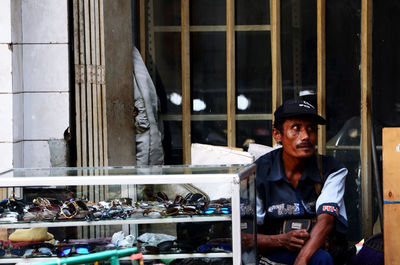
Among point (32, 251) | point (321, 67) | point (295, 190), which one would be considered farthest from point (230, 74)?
point (32, 251)

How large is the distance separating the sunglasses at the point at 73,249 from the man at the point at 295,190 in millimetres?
1094

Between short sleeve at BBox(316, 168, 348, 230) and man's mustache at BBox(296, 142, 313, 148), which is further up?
man's mustache at BBox(296, 142, 313, 148)

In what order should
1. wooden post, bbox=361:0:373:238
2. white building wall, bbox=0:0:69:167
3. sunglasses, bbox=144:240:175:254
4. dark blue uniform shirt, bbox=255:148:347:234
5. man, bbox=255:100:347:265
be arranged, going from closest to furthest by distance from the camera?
sunglasses, bbox=144:240:175:254 → man, bbox=255:100:347:265 → dark blue uniform shirt, bbox=255:148:347:234 → white building wall, bbox=0:0:69:167 → wooden post, bbox=361:0:373:238

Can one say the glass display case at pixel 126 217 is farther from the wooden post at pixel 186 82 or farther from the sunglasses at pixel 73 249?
the wooden post at pixel 186 82

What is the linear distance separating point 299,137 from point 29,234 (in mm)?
1741

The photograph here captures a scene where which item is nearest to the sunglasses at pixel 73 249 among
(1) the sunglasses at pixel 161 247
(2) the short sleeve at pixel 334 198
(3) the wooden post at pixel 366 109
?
(1) the sunglasses at pixel 161 247

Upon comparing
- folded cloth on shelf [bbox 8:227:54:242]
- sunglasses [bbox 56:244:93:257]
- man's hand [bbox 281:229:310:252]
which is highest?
folded cloth on shelf [bbox 8:227:54:242]

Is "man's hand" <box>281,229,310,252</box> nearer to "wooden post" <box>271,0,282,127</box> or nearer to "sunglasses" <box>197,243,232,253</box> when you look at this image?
"sunglasses" <box>197,243,232,253</box>

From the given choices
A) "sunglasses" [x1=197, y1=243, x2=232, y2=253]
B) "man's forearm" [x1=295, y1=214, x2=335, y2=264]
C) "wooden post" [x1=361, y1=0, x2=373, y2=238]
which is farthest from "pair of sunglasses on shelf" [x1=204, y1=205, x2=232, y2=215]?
"wooden post" [x1=361, y1=0, x2=373, y2=238]

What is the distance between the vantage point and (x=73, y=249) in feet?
12.5

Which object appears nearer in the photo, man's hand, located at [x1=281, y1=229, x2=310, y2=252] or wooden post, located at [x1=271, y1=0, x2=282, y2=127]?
man's hand, located at [x1=281, y1=229, x2=310, y2=252]

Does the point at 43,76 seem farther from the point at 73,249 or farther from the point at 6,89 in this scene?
the point at 73,249

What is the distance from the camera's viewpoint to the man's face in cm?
452

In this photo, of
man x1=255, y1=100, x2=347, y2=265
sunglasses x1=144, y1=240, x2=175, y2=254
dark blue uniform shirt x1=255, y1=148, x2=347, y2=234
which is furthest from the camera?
dark blue uniform shirt x1=255, y1=148, x2=347, y2=234
